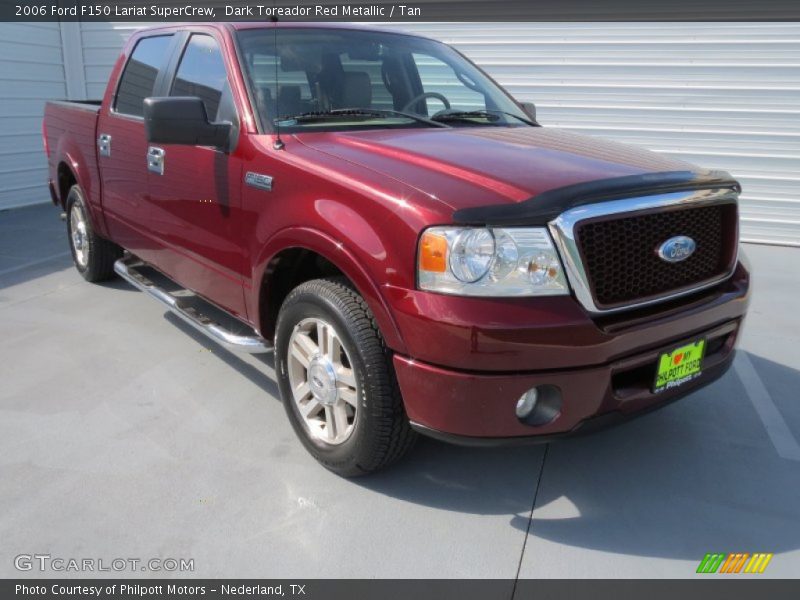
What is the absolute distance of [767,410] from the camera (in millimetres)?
3549

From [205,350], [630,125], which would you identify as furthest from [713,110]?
[205,350]

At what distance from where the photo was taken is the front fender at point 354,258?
7.79 ft

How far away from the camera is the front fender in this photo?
93.5 inches

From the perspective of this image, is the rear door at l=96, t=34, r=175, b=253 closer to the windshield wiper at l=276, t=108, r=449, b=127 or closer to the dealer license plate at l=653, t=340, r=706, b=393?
the windshield wiper at l=276, t=108, r=449, b=127

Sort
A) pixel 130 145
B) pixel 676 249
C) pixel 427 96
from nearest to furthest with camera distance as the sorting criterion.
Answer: pixel 676 249, pixel 427 96, pixel 130 145

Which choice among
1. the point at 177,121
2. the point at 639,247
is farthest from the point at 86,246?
the point at 639,247

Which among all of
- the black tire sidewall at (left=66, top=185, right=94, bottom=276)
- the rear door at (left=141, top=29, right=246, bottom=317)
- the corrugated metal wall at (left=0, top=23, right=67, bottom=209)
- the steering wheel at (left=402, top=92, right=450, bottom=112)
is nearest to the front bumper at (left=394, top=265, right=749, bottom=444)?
the rear door at (left=141, top=29, right=246, bottom=317)

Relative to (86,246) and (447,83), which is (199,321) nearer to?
(447,83)

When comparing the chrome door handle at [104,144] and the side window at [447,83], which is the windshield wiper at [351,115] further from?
the chrome door handle at [104,144]

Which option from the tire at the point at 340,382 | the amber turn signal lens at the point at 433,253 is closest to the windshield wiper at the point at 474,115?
the tire at the point at 340,382

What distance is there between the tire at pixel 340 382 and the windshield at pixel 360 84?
0.90 metres

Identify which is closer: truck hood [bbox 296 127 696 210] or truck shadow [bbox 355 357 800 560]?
truck hood [bbox 296 127 696 210]

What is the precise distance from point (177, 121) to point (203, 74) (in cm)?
72

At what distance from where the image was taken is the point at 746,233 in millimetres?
7734
